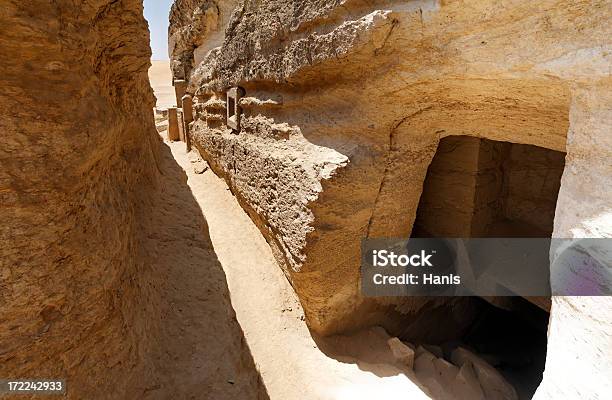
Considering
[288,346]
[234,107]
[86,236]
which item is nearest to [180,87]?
[234,107]

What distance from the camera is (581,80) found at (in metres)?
1.95

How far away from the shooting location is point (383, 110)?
3213 millimetres

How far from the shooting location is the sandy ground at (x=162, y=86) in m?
19.7

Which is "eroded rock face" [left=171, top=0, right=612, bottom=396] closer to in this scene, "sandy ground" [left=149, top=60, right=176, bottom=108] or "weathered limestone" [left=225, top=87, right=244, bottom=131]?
"weathered limestone" [left=225, top=87, right=244, bottom=131]

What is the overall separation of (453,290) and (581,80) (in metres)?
3.43

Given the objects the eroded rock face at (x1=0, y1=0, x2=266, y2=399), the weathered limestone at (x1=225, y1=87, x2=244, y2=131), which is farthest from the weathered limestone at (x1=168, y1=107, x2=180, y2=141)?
the eroded rock face at (x1=0, y1=0, x2=266, y2=399)

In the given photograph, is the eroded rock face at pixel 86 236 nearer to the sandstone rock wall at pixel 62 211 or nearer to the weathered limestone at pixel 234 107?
the sandstone rock wall at pixel 62 211

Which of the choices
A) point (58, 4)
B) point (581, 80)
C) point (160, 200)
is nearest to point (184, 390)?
point (160, 200)

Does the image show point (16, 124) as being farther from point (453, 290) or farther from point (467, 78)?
point (453, 290)

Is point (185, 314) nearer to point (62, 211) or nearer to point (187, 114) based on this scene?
point (62, 211)

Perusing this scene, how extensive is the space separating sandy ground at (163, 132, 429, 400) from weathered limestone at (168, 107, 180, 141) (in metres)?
5.56

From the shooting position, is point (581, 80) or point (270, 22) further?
point (270, 22)

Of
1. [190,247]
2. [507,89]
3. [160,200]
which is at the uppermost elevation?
[507,89]

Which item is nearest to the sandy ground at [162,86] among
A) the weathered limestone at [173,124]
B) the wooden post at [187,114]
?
the weathered limestone at [173,124]
